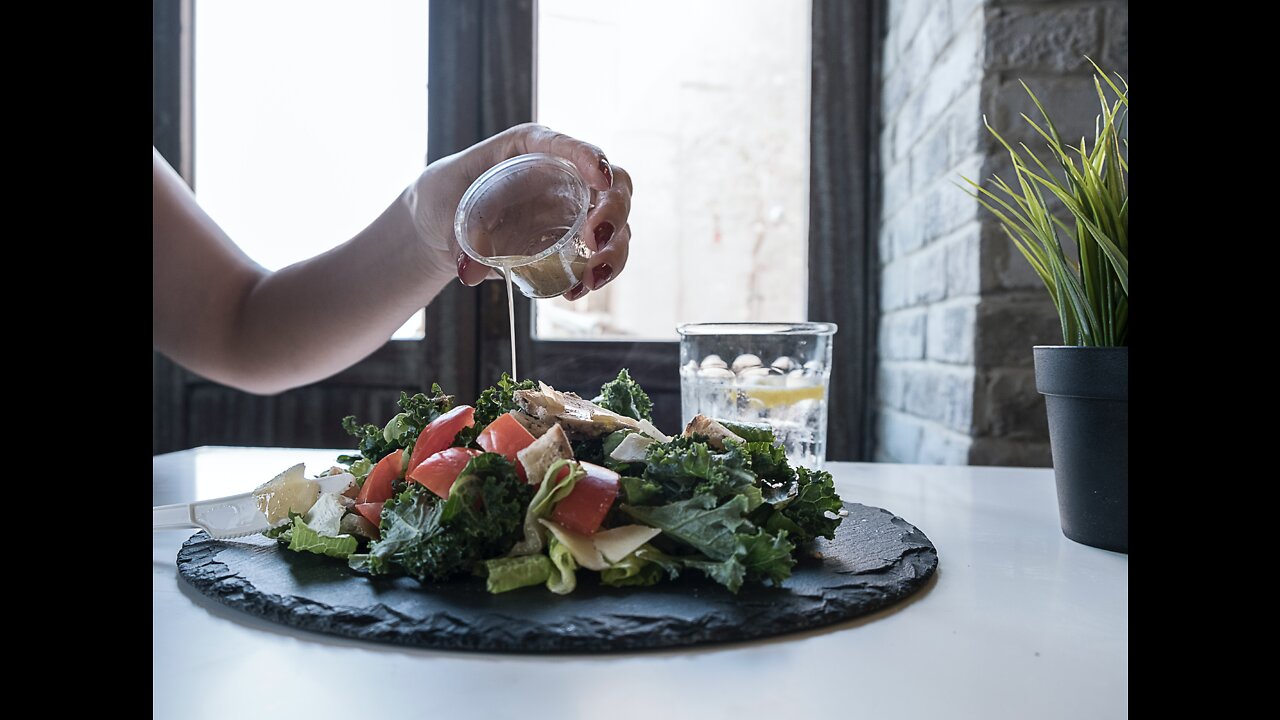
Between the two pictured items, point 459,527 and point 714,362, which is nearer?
point 459,527

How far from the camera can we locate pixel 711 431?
85 centimetres

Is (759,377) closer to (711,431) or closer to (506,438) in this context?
(711,431)

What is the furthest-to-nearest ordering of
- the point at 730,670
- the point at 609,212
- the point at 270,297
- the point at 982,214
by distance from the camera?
1. the point at 270,297
2. the point at 982,214
3. the point at 609,212
4. the point at 730,670

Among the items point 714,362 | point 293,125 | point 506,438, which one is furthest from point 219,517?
point 293,125

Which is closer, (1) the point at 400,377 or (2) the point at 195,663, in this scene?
(2) the point at 195,663

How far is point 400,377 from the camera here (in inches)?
101

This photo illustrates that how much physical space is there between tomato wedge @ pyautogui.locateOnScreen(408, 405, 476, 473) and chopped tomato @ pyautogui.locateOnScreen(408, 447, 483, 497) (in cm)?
7

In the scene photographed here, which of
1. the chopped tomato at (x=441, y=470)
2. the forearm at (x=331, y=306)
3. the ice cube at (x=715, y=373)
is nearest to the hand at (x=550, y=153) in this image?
the forearm at (x=331, y=306)

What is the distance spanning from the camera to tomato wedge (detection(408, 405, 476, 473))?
33.0 inches

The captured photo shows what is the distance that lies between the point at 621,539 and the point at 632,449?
0.13m

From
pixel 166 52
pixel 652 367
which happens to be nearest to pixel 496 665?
pixel 652 367

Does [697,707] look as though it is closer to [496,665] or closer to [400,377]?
[496,665]
